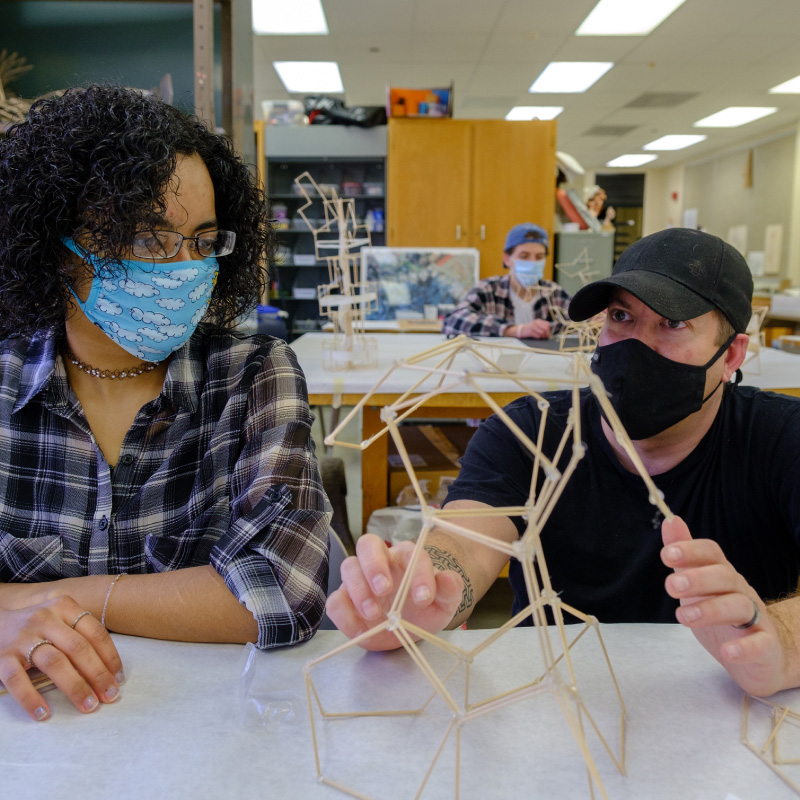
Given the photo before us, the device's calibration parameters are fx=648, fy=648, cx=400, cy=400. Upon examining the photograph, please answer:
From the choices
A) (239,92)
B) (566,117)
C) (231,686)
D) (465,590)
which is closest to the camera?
(231,686)

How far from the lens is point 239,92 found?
2805mm

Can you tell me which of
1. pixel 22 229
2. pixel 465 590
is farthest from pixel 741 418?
pixel 22 229

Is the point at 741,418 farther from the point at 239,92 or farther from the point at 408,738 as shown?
the point at 239,92

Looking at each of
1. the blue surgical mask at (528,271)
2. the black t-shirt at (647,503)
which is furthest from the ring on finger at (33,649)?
the blue surgical mask at (528,271)

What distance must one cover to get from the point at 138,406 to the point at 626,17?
557 cm

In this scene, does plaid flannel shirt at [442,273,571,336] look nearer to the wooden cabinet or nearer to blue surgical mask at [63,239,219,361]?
the wooden cabinet

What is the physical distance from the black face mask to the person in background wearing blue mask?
2.85m

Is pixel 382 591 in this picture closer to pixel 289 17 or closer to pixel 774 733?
pixel 774 733

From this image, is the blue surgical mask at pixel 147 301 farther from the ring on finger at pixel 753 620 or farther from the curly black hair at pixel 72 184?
the ring on finger at pixel 753 620

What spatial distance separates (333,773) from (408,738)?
0.30 feet

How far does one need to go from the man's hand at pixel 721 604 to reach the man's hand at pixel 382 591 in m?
0.24

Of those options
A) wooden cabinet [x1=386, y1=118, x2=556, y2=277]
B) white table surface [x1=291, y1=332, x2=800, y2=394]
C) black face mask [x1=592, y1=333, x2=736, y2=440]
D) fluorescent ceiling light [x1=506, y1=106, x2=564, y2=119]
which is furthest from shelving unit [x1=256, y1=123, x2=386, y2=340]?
black face mask [x1=592, y1=333, x2=736, y2=440]

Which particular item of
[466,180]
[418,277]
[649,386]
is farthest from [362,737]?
[466,180]

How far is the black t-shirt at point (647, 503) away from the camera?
111cm
